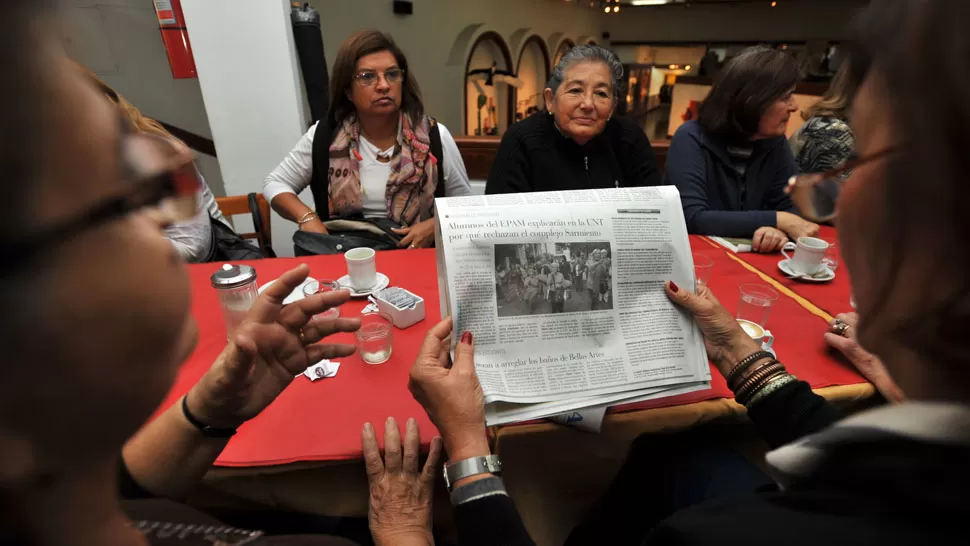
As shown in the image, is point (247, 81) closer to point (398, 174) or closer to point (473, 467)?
point (398, 174)

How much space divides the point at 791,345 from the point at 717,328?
303mm

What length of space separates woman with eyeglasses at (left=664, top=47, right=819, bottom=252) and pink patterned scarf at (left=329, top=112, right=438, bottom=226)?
108 centimetres

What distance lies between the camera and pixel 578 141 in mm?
1774

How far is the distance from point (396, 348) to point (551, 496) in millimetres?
500

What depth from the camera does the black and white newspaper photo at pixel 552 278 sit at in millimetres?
786

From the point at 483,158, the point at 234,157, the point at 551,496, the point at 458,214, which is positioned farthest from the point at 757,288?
the point at 234,157

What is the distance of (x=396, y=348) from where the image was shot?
0.97m

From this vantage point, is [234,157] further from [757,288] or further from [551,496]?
[757,288]

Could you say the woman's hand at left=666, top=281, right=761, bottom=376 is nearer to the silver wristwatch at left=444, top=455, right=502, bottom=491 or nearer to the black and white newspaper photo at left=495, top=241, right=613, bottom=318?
the black and white newspaper photo at left=495, top=241, right=613, bottom=318

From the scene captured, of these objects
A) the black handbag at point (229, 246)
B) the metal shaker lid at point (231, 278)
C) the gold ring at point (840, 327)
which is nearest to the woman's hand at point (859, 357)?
the gold ring at point (840, 327)

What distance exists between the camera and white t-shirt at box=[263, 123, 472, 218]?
194 centimetres

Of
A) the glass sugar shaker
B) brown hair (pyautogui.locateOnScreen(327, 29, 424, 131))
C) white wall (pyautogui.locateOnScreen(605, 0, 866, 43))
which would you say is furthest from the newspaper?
white wall (pyautogui.locateOnScreen(605, 0, 866, 43))

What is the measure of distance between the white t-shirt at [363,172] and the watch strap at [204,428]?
1.36m

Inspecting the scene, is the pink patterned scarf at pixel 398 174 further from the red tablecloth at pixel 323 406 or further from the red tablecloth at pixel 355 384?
the red tablecloth at pixel 323 406
